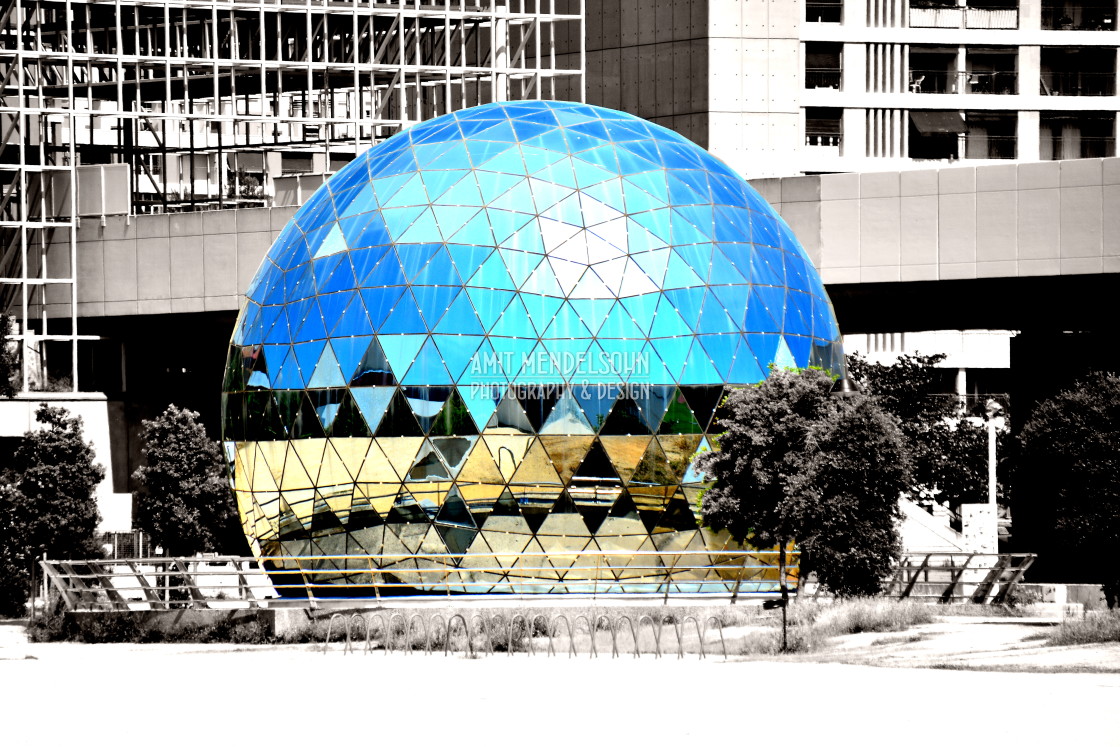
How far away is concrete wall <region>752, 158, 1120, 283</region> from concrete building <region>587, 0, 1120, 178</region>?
23738mm

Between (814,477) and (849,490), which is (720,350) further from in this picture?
(849,490)

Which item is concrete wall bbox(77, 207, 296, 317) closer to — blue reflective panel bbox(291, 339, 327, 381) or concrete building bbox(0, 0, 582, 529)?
concrete building bbox(0, 0, 582, 529)

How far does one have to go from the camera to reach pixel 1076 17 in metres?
73.5

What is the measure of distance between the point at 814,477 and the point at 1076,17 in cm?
5414

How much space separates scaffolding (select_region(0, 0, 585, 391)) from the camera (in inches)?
1841

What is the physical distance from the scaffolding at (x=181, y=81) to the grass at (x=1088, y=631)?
92.1 ft

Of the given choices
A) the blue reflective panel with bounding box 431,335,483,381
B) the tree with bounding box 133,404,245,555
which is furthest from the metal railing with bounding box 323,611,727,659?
the tree with bounding box 133,404,245,555

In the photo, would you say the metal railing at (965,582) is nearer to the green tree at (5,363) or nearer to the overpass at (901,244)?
the overpass at (901,244)

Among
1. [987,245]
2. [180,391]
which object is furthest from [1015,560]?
[180,391]

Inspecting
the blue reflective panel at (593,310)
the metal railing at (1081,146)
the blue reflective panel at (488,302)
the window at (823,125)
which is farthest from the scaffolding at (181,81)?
the metal railing at (1081,146)

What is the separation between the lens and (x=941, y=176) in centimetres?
4184

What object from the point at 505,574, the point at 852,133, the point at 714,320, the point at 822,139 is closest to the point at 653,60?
the point at 822,139

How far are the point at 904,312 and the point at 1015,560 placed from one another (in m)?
10.7

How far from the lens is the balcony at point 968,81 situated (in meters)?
73.2
